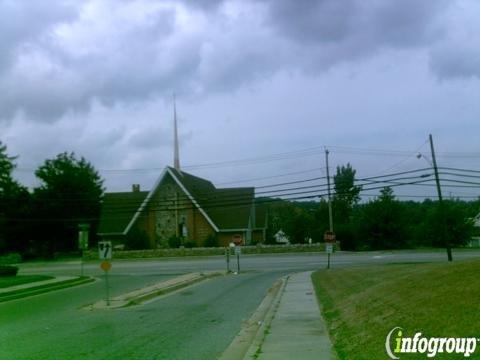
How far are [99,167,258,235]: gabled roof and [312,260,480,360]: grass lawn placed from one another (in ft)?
163

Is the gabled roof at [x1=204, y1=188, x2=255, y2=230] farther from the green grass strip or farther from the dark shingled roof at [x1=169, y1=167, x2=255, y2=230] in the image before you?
the green grass strip

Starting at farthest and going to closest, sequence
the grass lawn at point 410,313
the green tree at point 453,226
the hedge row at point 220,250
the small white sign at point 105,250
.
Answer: the green tree at point 453,226
the hedge row at point 220,250
the small white sign at point 105,250
the grass lawn at point 410,313

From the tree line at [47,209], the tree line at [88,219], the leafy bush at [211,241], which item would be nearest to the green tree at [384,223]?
the tree line at [88,219]

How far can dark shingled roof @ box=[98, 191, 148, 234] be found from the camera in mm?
69188

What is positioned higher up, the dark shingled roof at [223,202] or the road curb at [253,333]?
the dark shingled roof at [223,202]

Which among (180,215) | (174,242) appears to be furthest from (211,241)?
(180,215)

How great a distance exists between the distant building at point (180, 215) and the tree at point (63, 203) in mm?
6303

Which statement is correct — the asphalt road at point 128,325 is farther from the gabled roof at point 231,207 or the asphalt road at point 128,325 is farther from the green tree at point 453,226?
the green tree at point 453,226

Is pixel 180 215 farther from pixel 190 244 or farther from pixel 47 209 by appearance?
pixel 47 209

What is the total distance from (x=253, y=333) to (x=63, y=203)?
64341 millimetres

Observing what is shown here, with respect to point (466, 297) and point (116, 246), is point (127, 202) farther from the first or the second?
point (466, 297)

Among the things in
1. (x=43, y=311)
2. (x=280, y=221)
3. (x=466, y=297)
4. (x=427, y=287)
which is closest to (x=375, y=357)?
(x=466, y=297)

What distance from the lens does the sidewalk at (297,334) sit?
1060 cm

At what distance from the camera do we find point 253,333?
45.1ft
